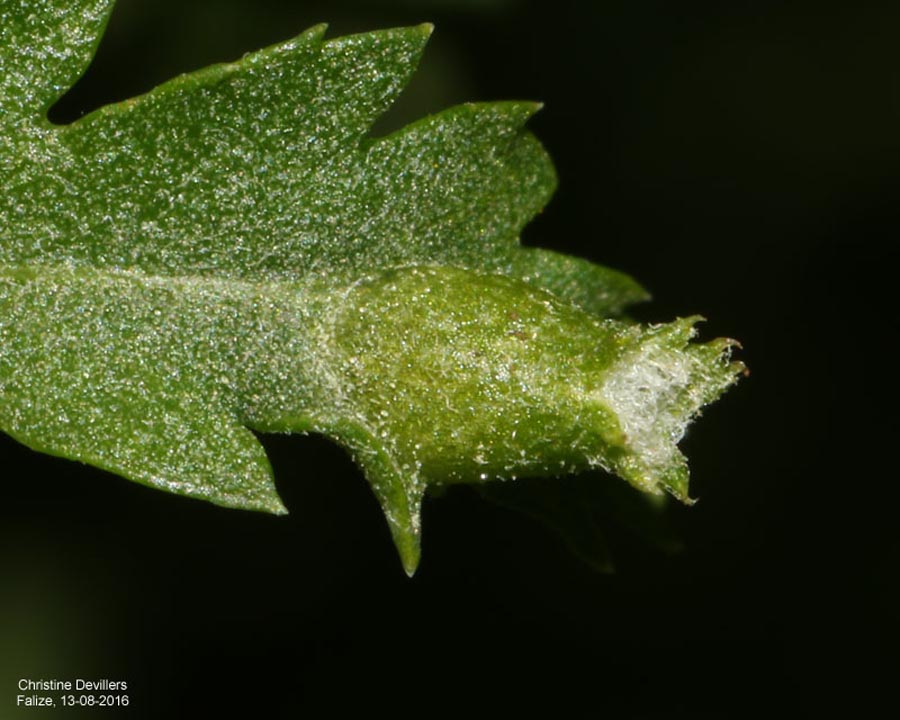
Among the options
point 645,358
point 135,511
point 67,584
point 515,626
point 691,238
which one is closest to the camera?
point 645,358

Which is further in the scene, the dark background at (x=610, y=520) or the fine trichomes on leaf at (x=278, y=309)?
the dark background at (x=610, y=520)

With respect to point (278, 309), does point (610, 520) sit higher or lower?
lower

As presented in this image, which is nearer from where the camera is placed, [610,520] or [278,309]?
[278,309]

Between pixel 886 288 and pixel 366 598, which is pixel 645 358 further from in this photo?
pixel 886 288

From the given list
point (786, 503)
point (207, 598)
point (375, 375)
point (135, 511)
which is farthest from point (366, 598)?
point (375, 375)

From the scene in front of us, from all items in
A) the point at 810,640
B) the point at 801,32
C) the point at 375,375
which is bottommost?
the point at 810,640
